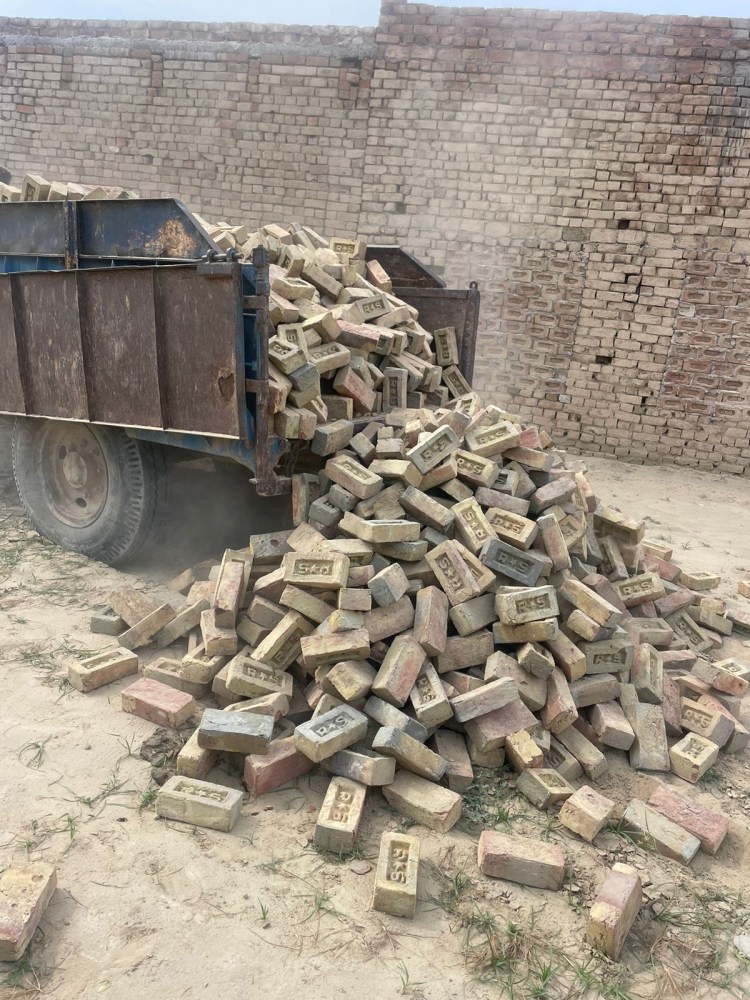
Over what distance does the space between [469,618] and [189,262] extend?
2.72 metres

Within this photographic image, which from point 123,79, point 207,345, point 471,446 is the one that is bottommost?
point 471,446

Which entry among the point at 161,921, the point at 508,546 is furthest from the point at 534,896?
the point at 508,546

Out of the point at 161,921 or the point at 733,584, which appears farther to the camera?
the point at 733,584

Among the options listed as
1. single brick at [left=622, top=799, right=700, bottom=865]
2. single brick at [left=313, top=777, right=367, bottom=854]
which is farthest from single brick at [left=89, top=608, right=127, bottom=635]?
single brick at [left=622, top=799, right=700, bottom=865]

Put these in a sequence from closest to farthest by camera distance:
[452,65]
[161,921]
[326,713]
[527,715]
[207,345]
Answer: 1. [161,921]
2. [326,713]
3. [527,715]
4. [207,345]
5. [452,65]

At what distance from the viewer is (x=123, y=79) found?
37.2ft

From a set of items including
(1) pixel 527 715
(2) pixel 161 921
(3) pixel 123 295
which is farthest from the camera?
(3) pixel 123 295

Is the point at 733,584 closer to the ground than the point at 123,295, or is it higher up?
closer to the ground

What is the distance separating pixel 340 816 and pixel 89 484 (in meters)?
3.40

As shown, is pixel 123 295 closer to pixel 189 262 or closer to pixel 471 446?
pixel 189 262

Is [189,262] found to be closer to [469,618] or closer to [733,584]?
[469,618]

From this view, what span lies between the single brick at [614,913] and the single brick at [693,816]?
0.60 m

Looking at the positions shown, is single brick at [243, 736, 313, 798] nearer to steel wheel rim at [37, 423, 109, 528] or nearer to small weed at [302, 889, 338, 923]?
small weed at [302, 889, 338, 923]

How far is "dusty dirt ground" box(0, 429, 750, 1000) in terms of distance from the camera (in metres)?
2.47
